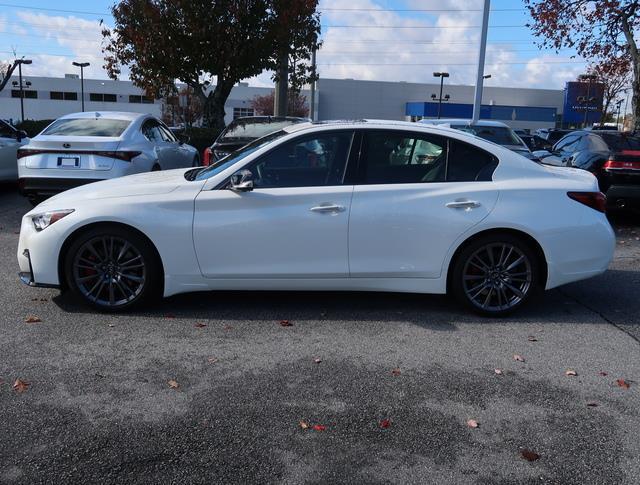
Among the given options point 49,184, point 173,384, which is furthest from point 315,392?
point 49,184

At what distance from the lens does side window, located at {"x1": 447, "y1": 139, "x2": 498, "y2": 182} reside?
5418 mm

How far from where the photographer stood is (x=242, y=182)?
202 inches

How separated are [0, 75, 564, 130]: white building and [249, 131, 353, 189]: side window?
7038 centimetres

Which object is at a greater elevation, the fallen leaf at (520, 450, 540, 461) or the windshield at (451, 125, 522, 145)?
the windshield at (451, 125, 522, 145)

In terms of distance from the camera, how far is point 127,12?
1745 cm

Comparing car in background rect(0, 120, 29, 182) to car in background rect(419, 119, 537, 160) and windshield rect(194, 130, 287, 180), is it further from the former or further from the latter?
car in background rect(419, 119, 537, 160)

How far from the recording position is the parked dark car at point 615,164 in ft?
32.2

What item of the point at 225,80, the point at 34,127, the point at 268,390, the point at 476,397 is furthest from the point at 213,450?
the point at 34,127

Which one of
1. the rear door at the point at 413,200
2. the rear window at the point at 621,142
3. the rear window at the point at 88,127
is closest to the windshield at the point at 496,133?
the rear window at the point at 621,142

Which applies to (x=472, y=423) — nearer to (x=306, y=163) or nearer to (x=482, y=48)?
(x=306, y=163)

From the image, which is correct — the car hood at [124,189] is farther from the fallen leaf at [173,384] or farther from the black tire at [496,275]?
the black tire at [496,275]

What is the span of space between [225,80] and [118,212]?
13.9m

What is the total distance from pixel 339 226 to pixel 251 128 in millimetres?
6034

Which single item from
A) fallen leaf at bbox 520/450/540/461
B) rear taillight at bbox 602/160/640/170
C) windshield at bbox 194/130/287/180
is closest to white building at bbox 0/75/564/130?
rear taillight at bbox 602/160/640/170
